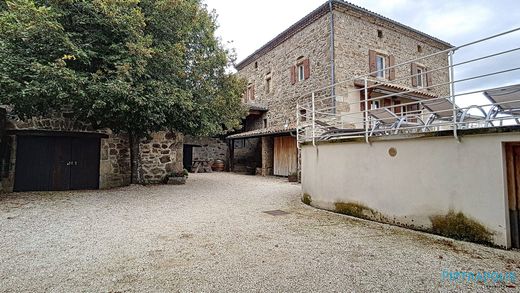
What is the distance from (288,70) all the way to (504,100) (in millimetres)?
11669

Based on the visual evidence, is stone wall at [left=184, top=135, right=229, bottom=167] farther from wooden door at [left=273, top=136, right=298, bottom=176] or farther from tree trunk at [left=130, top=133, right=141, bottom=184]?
tree trunk at [left=130, top=133, right=141, bottom=184]

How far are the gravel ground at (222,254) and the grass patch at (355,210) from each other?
0.20 metres

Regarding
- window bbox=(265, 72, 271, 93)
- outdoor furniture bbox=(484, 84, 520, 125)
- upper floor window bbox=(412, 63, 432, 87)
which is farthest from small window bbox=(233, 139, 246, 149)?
outdoor furniture bbox=(484, 84, 520, 125)

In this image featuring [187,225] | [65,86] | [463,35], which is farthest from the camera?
[463,35]

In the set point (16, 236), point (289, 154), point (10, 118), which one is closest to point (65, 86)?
point (10, 118)

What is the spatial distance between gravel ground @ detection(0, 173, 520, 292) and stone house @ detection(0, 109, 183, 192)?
9.25 feet

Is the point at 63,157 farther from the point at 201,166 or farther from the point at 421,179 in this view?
the point at 421,179

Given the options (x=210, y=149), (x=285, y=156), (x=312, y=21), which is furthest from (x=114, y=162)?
(x=312, y=21)

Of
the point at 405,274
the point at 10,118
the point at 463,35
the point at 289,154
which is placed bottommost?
the point at 405,274

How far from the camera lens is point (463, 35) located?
682 inches

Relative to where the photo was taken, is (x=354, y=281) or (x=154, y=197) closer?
(x=354, y=281)

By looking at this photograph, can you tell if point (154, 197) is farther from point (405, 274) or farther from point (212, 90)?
point (405, 274)

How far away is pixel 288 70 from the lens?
1448cm

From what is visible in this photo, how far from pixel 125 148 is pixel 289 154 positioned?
7547mm
